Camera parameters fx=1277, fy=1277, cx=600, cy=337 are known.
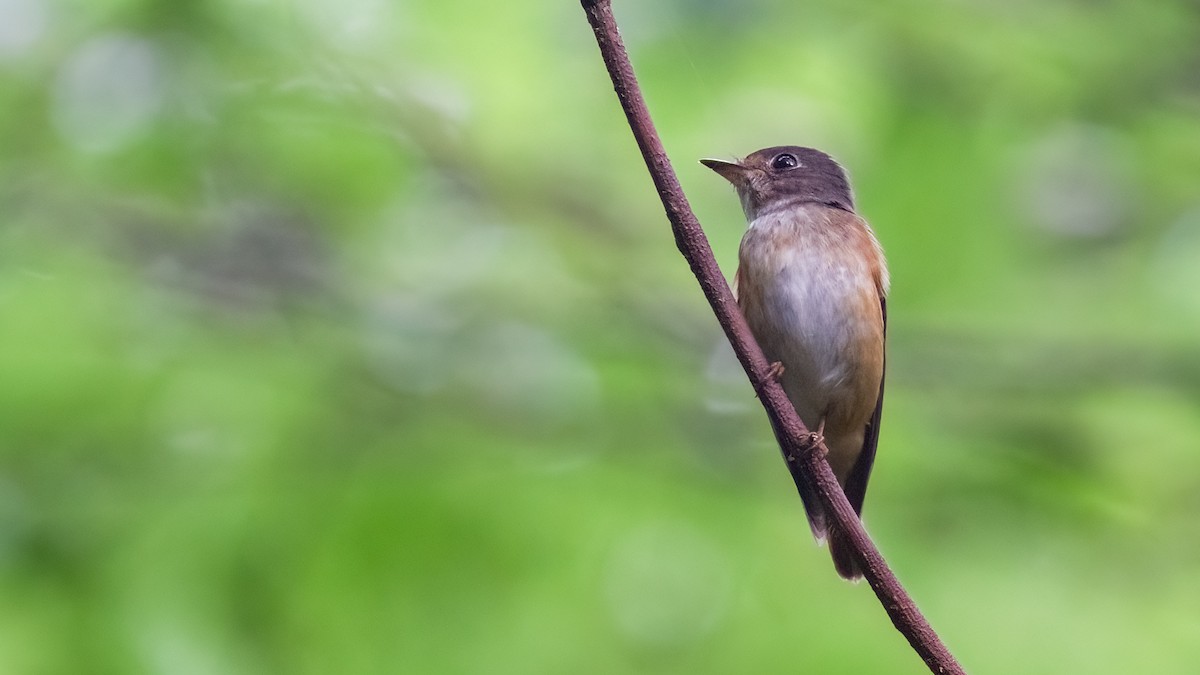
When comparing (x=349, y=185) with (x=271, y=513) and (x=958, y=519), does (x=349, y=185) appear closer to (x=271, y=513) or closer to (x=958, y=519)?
(x=271, y=513)

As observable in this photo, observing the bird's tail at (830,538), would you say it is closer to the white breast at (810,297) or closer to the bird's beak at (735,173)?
the white breast at (810,297)

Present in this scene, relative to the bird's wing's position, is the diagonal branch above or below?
below

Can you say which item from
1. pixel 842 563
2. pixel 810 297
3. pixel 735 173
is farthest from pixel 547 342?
pixel 842 563

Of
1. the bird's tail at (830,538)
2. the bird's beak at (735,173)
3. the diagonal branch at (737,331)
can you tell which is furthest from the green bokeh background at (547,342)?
the diagonal branch at (737,331)

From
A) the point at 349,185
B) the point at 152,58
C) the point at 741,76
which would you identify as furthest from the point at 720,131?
the point at 152,58

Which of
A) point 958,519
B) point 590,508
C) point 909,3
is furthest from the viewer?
point 909,3

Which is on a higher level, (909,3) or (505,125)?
(909,3)

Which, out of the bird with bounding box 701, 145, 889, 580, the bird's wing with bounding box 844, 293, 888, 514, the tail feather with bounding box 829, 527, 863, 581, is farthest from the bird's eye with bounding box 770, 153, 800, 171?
the tail feather with bounding box 829, 527, 863, 581

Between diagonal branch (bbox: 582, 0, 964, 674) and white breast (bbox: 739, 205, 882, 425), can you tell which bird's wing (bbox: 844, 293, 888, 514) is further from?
diagonal branch (bbox: 582, 0, 964, 674)
